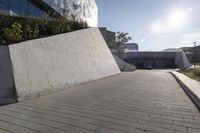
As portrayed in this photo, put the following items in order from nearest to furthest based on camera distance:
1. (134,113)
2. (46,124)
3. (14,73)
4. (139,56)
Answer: (46,124) → (134,113) → (14,73) → (139,56)

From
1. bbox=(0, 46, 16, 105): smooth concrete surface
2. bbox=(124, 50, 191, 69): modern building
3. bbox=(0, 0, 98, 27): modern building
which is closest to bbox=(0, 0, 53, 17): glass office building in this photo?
bbox=(0, 0, 98, 27): modern building

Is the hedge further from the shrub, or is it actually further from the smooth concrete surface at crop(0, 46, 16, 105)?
the smooth concrete surface at crop(0, 46, 16, 105)

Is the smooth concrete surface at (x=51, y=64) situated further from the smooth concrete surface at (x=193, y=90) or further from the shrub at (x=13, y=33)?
the smooth concrete surface at (x=193, y=90)

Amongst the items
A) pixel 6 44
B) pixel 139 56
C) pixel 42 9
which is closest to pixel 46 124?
pixel 6 44

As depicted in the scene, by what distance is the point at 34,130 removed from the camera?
14.8ft

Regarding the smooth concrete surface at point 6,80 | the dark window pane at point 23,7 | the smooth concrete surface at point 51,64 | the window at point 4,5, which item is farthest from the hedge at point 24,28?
the dark window pane at point 23,7

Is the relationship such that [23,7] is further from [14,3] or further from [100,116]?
[100,116]

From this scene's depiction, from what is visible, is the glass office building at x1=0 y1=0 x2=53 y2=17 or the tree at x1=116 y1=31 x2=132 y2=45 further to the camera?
the tree at x1=116 y1=31 x2=132 y2=45

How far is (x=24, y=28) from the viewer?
1134cm

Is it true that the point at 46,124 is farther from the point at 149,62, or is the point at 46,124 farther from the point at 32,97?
the point at 149,62

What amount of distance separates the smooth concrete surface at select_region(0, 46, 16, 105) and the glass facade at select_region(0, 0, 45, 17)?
14088 millimetres

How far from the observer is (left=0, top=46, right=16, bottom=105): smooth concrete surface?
23.1 feet

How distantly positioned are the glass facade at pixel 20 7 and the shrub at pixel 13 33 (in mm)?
10621

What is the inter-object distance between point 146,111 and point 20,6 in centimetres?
2305
